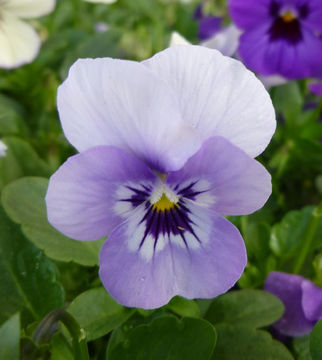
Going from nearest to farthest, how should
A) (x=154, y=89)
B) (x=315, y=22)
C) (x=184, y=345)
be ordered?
(x=154, y=89) < (x=184, y=345) < (x=315, y=22)

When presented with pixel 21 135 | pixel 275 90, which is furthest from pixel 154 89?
pixel 275 90

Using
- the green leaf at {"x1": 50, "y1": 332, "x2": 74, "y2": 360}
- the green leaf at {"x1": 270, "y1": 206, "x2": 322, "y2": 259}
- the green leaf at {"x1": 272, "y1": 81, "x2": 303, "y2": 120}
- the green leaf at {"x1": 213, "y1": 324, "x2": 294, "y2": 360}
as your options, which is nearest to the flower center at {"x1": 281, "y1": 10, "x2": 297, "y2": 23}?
the green leaf at {"x1": 272, "y1": 81, "x2": 303, "y2": 120}

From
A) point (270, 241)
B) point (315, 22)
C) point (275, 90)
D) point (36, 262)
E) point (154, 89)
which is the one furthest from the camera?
point (275, 90)

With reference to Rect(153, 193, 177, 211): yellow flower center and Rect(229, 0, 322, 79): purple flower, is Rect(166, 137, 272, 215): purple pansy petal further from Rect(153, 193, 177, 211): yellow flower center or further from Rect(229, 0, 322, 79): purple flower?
Rect(229, 0, 322, 79): purple flower

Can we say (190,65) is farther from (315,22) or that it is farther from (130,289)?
(315,22)

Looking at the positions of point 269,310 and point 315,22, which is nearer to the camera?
point 269,310

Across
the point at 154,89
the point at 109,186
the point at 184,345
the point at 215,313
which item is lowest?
the point at 215,313

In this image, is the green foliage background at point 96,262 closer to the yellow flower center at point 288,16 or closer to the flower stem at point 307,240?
the flower stem at point 307,240

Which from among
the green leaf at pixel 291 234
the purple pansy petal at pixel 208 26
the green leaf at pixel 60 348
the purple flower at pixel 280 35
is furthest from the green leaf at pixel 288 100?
the green leaf at pixel 60 348
